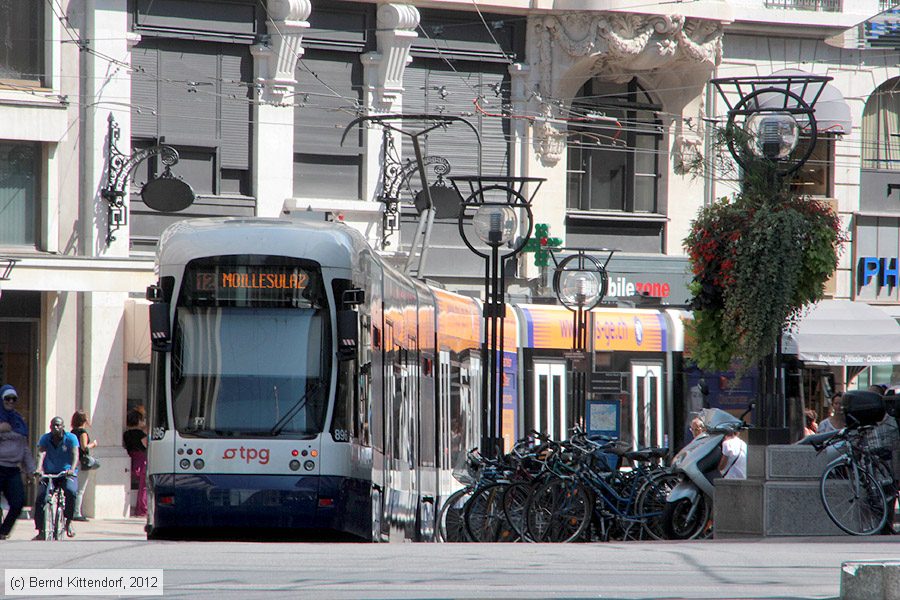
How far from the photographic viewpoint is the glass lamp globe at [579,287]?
982 inches

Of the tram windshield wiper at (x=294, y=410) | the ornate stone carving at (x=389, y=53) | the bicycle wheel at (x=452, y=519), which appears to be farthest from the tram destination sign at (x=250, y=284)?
the ornate stone carving at (x=389, y=53)

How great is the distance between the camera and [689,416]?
2845 centimetres

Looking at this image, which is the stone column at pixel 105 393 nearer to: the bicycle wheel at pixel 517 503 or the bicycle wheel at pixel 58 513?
the bicycle wheel at pixel 58 513

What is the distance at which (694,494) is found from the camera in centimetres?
1717

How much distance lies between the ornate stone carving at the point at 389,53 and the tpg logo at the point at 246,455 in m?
15.0

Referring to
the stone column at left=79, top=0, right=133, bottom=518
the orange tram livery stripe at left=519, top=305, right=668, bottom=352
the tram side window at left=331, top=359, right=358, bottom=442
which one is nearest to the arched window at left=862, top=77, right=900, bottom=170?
the orange tram livery stripe at left=519, top=305, right=668, bottom=352

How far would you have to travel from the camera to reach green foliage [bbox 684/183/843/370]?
1634cm

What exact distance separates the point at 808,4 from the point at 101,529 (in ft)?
55.5

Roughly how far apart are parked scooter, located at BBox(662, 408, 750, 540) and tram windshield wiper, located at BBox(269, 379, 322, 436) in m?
3.96

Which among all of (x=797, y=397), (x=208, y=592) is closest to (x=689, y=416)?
(x=797, y=397)

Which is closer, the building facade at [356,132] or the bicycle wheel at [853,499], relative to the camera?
Answer: the bicycle wheel at [853,499]

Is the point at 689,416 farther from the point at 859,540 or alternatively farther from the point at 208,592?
the point at 208,592

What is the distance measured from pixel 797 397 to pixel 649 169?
5.02 meters

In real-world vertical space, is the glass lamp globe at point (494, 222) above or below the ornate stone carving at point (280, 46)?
below
